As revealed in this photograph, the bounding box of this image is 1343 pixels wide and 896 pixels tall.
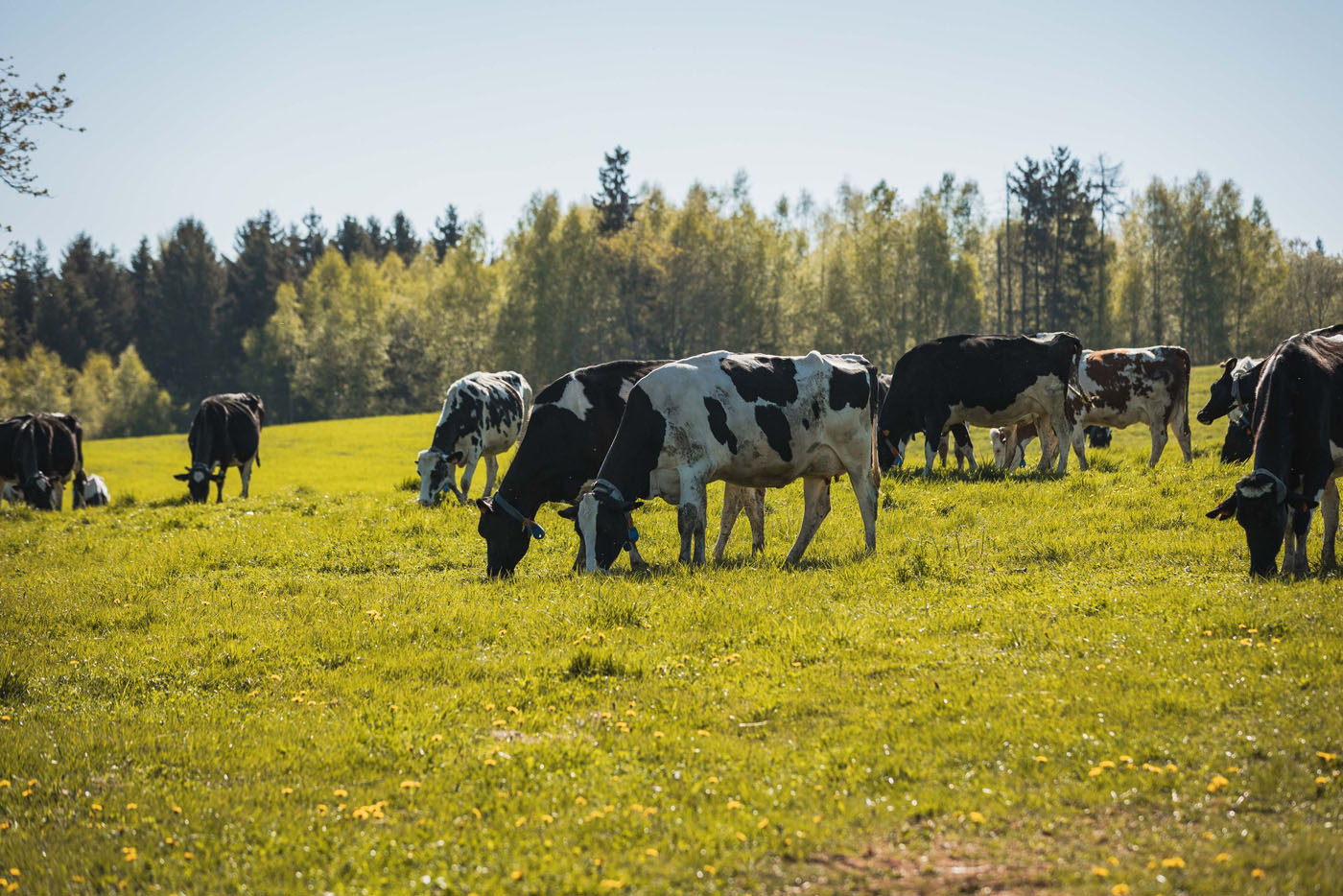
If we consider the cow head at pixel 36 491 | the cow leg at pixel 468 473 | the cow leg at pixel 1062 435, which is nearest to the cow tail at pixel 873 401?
the cow leg at pixel 1062 435

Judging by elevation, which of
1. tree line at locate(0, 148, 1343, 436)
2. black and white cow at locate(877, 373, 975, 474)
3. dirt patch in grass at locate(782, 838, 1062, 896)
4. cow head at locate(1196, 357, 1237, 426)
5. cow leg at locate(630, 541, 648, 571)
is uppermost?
tree line at locate(0, 148, 1343, 436)

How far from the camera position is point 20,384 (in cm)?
8700

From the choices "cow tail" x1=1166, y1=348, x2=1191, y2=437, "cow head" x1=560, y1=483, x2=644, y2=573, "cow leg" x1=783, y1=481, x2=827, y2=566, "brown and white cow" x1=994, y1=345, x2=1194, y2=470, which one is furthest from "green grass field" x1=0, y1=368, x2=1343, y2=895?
"cow tail" x1=1166, y1=348, x2=1191, y2=437

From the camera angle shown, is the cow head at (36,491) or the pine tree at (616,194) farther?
the pine tree at (616,194)

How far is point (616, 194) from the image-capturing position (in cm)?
9181

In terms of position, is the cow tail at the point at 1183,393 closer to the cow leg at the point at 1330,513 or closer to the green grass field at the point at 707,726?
the green grass field at the point at 707,726

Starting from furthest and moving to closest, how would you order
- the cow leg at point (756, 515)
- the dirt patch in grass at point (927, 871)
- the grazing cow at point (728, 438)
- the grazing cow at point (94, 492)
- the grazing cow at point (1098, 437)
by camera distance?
the grazing cow at point (94, 492) → the grazing cow at point (1098, 437) → the cow leg at point (756, 515) → the grazing cow at point (728, 438) → the dirt patch in grass at point (927, 871)

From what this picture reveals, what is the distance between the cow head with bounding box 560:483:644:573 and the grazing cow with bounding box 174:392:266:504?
16.9 metres

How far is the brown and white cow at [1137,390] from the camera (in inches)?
995

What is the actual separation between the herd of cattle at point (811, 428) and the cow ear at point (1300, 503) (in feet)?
0.06

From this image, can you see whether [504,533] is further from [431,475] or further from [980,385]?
[980,385]

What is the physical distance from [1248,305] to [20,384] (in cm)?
9843

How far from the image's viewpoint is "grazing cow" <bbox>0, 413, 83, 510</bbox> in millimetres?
27516

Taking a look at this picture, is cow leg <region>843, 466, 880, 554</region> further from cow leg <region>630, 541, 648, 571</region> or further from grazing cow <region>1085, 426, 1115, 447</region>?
grazing cow <region>1085, 426, 1115, 447</region>
